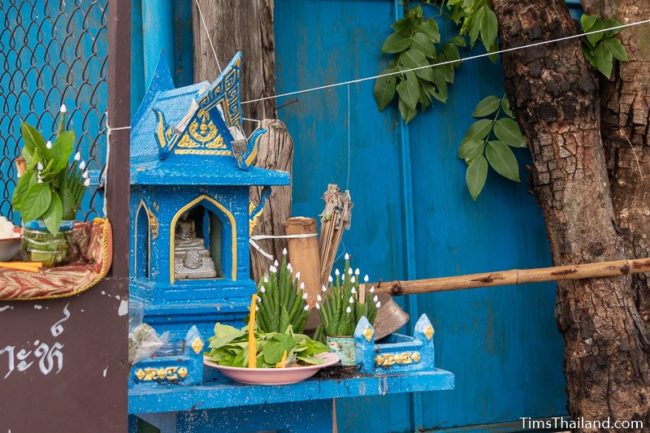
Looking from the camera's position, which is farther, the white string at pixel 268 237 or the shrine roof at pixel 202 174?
the white string at pixel 268 237

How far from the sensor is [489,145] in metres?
5.32

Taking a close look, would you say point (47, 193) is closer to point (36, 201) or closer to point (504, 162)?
point (36, 201)

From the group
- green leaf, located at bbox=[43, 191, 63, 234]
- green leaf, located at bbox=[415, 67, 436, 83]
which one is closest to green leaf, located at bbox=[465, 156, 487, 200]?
green leaf, located at bbox=[415, 67, 436, 83]

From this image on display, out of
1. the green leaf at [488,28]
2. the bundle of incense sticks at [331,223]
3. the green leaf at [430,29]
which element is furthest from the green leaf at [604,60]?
the bundle of incense sticks at [331,223]

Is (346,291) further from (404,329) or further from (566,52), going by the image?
(566,52)

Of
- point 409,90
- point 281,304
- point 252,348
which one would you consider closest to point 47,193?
point 252,348

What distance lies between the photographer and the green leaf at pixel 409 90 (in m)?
5.20

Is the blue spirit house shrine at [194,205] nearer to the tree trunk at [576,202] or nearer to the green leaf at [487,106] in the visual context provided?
the tree trunk at [576,202]

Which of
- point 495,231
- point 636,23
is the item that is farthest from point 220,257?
point 636,23

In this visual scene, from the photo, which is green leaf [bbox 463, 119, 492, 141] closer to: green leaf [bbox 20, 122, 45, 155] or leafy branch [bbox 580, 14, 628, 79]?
leafy branch [bbox 580, 14, 628, 79]

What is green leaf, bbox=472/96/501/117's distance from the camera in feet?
17.6

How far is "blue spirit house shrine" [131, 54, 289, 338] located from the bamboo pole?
1.12 metres

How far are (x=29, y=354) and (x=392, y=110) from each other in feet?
10.7

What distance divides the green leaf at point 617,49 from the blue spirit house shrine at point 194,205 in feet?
8.10
